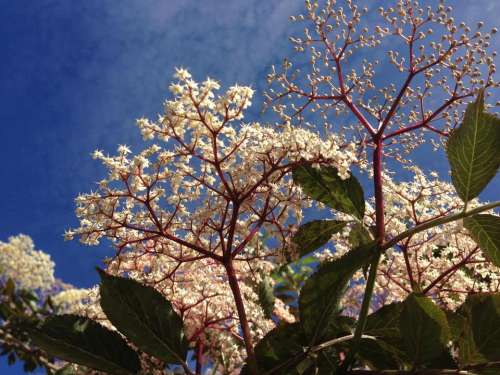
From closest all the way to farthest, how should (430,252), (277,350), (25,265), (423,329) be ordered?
(423,329) → (277,350) → (430,252) → (25,265)

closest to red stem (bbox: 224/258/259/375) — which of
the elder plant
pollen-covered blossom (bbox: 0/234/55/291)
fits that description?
the elder plant

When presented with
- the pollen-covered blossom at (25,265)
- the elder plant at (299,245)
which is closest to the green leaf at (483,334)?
the elder plant at (299,245)

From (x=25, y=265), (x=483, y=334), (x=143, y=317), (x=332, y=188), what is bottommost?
(x=483, y=334)

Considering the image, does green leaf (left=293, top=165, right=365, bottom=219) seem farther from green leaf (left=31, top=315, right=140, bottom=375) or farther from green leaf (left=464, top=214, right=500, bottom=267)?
green leaf (left=31, top=315, right=140, bottom=375)

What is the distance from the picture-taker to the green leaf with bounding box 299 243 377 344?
1241mm

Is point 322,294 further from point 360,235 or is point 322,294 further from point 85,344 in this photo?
point 85,344

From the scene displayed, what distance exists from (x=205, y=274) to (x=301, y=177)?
724mm

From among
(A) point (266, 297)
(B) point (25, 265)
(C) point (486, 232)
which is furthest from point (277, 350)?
(B) point (25, 265)

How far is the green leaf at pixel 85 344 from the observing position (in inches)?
49.8

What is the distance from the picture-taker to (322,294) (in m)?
1.28

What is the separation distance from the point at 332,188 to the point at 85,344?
808 mm

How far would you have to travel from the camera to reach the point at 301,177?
1574 millimetres

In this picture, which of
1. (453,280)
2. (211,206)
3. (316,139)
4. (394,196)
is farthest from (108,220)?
(453,280)

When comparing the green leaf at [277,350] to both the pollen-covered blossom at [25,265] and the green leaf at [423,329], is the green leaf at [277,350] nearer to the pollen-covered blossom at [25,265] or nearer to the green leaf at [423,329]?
the green leaf at [423,329]
